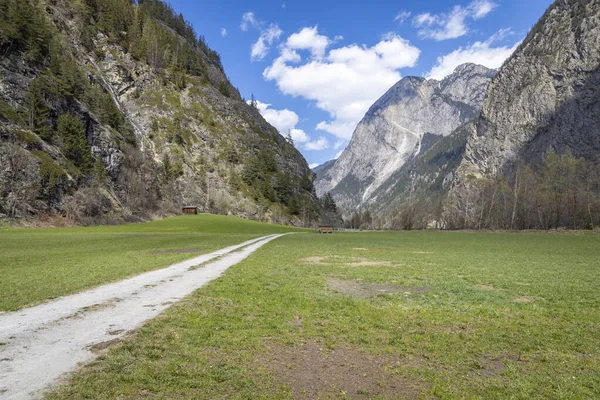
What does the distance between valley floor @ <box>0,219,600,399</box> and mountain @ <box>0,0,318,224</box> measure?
73.2 metres

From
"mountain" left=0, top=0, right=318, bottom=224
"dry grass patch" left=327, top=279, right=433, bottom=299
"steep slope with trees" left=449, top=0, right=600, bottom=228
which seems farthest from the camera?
"steep slope with trees" left=449, top=0, right=600, bottom=228

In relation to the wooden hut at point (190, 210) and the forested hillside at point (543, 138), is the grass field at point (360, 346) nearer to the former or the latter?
the forested hillside at point (543, 138)

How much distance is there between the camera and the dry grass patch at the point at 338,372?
5934mm

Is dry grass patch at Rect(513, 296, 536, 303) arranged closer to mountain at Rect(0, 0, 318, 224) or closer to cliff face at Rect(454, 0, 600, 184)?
mountain at Rect(0, 0, 318, 224)

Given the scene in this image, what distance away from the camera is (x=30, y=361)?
6.39 metres

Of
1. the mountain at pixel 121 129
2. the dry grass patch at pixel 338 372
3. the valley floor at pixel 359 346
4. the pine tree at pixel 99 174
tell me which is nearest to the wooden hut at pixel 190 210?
the mountain at pixel 121 129

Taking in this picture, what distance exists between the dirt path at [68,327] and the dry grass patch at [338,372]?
13.5 feet

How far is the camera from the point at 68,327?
8617 millimetres

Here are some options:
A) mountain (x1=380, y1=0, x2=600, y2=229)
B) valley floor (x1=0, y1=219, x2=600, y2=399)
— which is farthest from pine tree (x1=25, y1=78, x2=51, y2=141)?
mountain (x1=380, y1=0, x2=600, y2=229)

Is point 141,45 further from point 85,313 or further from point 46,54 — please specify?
point 85,313

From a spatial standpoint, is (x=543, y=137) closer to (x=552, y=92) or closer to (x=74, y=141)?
(x=552, y=92)

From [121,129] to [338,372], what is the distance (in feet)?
402

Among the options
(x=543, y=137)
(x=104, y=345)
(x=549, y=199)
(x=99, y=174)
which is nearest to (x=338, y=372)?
(x=104, y=345)

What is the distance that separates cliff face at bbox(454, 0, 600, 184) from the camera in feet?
483
